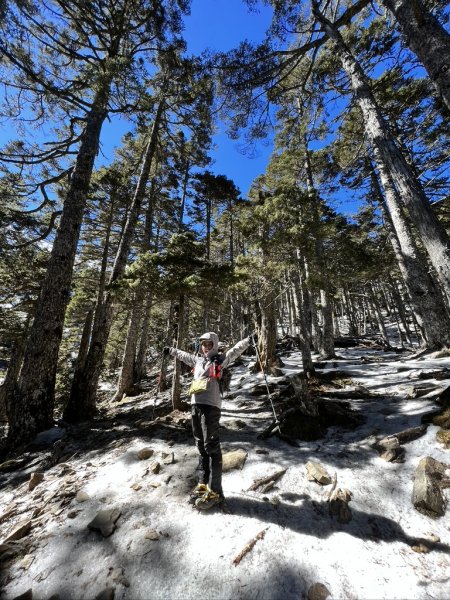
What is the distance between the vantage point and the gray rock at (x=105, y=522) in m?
3.13

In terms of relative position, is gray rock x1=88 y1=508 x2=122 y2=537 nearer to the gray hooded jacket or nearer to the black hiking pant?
the black hiking pant

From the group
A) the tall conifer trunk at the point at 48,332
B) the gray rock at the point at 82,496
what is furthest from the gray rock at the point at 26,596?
the tall conifer trunk at the point at 48,332

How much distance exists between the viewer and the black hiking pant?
3631 mm

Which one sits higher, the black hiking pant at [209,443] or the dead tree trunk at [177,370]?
the dead tree trunk at [177,370]

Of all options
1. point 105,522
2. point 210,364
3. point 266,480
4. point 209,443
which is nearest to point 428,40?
point 210,364

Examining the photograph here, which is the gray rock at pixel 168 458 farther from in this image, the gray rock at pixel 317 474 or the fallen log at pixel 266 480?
the gray rock at pixel 317 474

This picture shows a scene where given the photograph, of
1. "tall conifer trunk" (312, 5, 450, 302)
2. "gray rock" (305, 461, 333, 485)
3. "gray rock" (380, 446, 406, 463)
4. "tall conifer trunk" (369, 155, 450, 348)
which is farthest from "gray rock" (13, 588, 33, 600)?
"tall conifer trunk" (369, 155, 450, 348)

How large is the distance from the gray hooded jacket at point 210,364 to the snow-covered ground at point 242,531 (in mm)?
1315

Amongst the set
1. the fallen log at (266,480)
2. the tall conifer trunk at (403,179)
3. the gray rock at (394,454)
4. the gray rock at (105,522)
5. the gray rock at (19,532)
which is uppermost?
the tall conifer trunk at (403,179)

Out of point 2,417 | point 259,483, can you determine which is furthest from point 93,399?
point 2,417

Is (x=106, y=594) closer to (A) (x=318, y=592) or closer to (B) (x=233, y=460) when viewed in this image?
(A) (x=318, y=592)

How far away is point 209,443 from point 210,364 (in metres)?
1.15

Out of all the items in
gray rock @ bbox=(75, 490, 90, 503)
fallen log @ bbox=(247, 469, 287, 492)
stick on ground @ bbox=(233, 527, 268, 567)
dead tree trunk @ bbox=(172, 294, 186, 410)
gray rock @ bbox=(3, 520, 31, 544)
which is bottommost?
stick on ground @ bbox=(233, 527, 268, 567)

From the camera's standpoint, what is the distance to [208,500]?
348 centimetres
